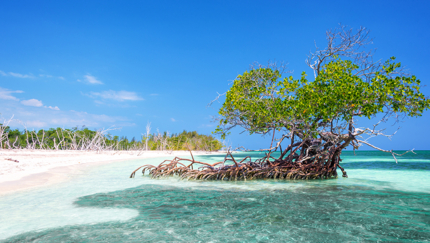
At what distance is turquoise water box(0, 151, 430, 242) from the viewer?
13.5ft

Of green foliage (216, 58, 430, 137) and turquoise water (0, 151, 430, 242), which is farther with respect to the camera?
green foliage (216, 58, 430, 137)

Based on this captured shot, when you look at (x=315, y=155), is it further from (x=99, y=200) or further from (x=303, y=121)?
(x=99, y=200)

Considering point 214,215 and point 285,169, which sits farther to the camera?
point 285,169

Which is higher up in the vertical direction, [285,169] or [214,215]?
[285,169]

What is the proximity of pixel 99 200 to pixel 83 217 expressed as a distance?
150 centimetres

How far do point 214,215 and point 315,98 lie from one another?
15.4ft

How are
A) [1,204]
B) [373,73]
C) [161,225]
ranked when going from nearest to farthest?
[161,225]
[1,204]
[373,73]

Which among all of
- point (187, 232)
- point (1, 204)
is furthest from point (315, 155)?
point (1, 204)

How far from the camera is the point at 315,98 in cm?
786

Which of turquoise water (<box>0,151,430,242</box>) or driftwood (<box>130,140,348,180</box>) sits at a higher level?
driftwood (<box>130,140,348,180</box>)

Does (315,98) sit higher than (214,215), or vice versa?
(315,98)

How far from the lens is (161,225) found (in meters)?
4.63

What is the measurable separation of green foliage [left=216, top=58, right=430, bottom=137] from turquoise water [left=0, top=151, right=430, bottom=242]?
232cm

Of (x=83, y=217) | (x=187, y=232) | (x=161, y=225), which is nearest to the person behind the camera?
(x=187, y=232)
